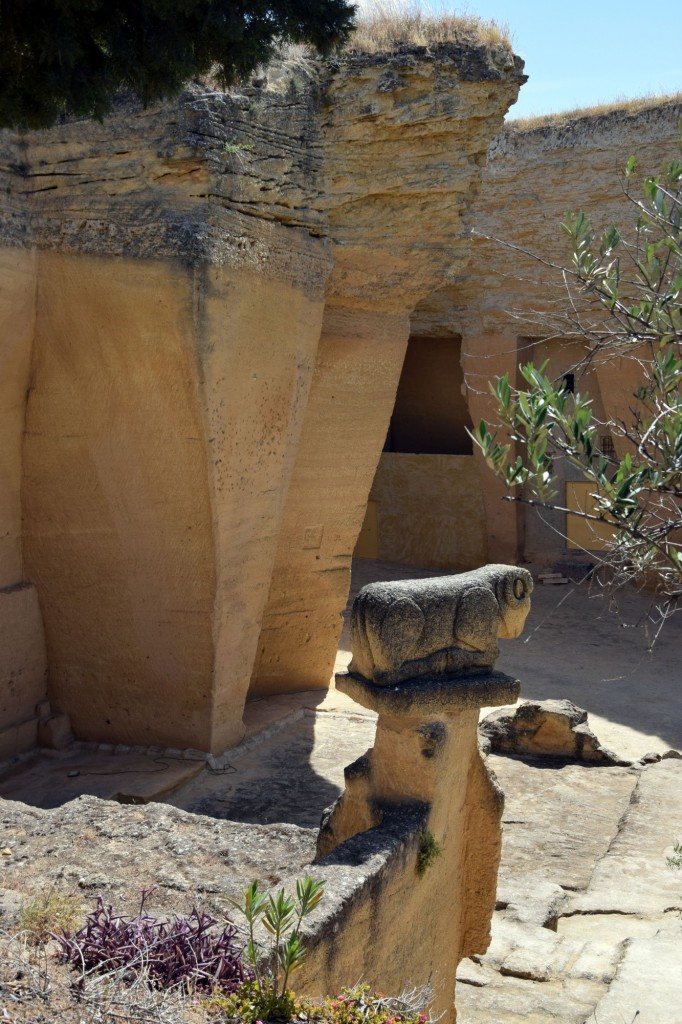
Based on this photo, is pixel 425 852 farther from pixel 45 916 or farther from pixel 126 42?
pixel 126 42

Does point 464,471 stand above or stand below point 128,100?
below

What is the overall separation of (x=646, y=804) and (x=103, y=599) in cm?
449

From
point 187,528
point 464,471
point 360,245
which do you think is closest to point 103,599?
point 187,528

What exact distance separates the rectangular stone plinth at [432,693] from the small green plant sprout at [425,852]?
20.8 inches

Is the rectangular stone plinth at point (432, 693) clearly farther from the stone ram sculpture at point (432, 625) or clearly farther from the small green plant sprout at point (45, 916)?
the small green plant sprout at point (45, 916)

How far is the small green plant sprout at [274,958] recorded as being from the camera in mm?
3154

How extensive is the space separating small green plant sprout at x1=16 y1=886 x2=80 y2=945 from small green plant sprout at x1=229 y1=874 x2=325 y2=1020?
2.17 ft

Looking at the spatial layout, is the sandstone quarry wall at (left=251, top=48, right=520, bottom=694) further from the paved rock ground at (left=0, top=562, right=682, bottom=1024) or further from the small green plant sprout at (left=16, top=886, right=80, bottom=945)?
the small green plant sprout at (left=16, top=886, right=80, bottom=945)

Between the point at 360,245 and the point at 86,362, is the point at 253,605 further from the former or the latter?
the point at 360,245

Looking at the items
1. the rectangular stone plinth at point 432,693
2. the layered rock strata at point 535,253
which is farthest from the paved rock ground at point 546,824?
the layered rock strata at point 535,253

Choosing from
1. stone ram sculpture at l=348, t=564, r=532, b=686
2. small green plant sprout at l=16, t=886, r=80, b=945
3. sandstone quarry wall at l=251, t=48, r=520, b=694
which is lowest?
small green plant sprout at l=16, t=886, r=80, b=945

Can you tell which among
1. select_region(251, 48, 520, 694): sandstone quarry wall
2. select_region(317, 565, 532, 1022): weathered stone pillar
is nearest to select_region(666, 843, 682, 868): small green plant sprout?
select_region(317, 565, 532, 1022): weathered stone pillar

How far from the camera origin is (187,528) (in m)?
7.89

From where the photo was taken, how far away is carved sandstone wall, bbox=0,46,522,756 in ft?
23.9
